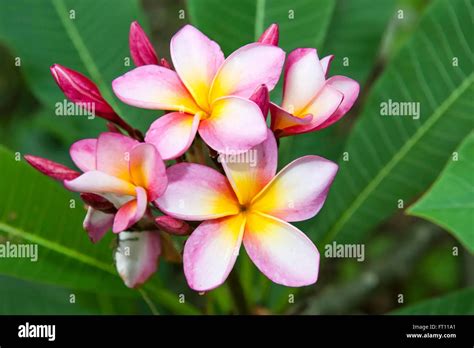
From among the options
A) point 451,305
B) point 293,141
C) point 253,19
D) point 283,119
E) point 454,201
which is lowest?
point 451,305

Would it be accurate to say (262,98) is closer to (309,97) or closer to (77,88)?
(309,97)

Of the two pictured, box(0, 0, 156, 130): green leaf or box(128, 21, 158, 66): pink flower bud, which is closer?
box(128, 21, 158, 66): pink flower bud

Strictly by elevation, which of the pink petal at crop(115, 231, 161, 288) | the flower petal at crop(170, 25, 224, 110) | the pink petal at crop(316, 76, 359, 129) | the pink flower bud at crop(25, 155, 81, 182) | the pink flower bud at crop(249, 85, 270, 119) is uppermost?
the flower petal at crop(170, 25, 224, 110)

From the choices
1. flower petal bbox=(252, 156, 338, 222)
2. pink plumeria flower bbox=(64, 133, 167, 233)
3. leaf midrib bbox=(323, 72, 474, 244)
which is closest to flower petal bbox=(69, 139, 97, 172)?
pink plumeria flower bbox=(64, 133, 167, 233)

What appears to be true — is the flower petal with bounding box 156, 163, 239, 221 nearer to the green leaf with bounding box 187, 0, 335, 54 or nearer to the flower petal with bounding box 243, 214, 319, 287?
the flower petal with bounding box 243, 214, 319, 287

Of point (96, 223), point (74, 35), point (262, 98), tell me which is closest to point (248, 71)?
point (262, 98)

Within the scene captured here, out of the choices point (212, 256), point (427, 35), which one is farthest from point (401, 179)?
point (212, 256)

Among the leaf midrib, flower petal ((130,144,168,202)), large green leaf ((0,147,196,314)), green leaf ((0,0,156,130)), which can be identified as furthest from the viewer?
green leaf ((0,0,156,130))
